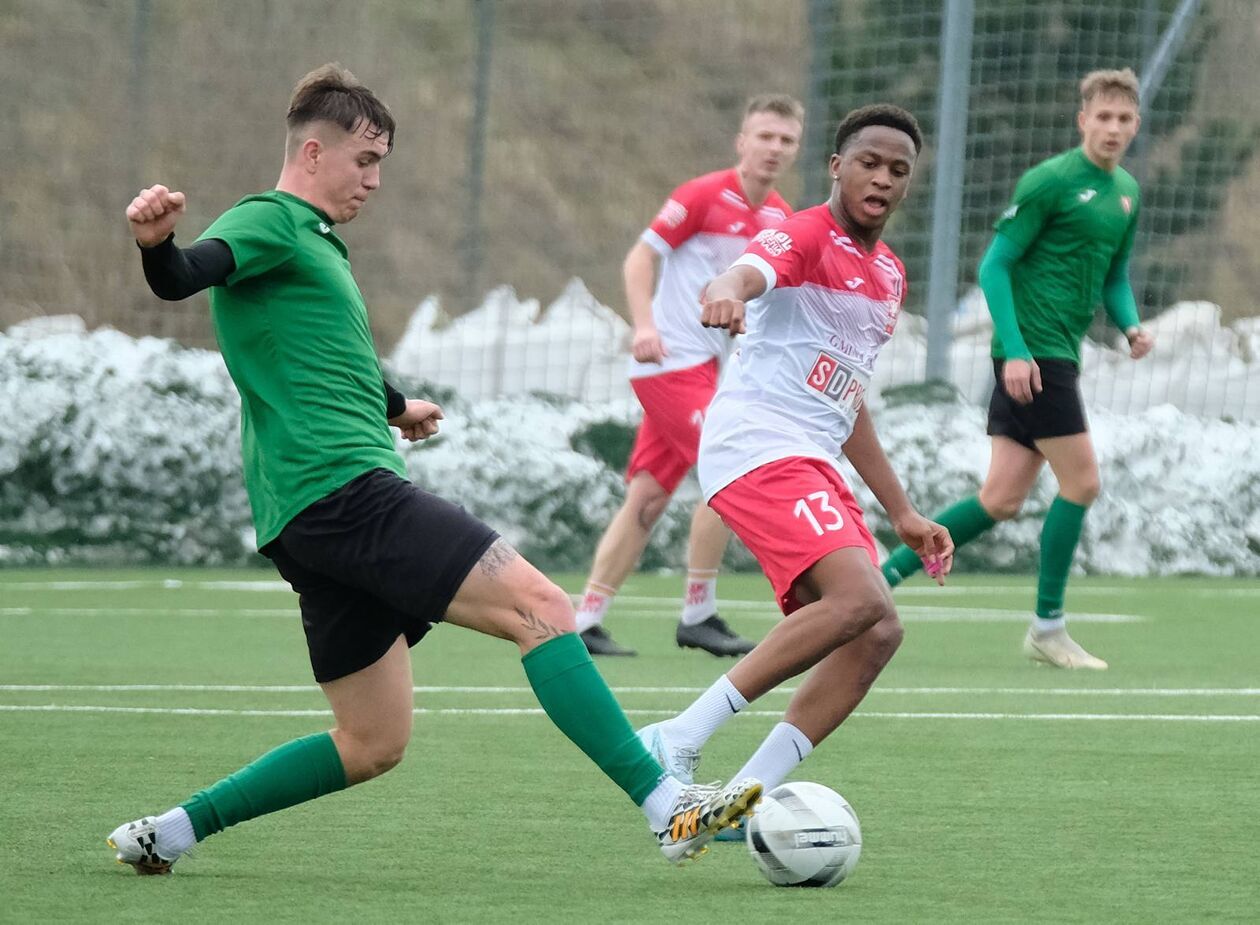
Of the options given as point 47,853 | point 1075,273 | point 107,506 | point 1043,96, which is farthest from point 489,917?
point 1043,96

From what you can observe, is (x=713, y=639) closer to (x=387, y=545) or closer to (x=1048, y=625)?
(x=1048, y=625)

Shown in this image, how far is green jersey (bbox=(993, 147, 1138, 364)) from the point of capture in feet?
29.5

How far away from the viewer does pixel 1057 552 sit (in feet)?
29.9

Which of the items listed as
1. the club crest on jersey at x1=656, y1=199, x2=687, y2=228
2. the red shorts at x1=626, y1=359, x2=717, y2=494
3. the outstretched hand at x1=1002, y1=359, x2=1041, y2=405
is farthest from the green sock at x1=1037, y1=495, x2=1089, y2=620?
the club crest on jersey at x1=656, y1=199, x2=687, y2=228

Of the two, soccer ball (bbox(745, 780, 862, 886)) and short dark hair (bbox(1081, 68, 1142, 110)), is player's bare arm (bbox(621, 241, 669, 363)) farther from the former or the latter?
soccer ball (bbox(745, 780, 862, 886))

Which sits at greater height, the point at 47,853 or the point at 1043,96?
the point at 1043,96

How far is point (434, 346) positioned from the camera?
16719 mm

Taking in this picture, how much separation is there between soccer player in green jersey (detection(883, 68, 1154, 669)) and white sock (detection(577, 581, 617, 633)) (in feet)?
3.73

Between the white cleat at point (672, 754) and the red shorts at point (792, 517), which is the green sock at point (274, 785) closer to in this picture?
the white cleat at point (672, 754)

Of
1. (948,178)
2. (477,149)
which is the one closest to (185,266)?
(948,178)

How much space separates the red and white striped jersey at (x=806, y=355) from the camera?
5539mm

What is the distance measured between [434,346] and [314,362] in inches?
477

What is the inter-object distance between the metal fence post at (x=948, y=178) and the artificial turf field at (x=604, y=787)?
5207mm

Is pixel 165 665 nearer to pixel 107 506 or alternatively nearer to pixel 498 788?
pixel 498 788
